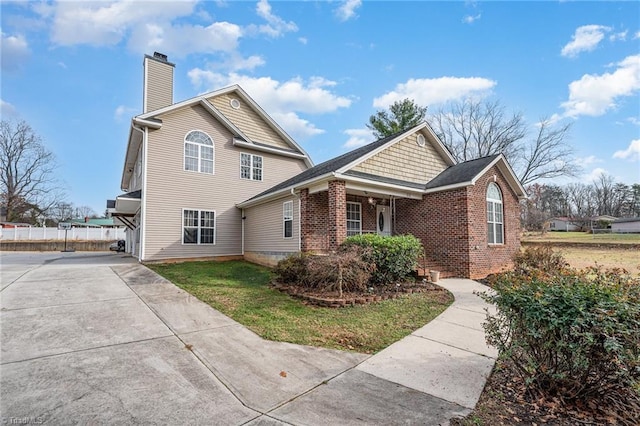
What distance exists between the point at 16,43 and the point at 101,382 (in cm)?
1410

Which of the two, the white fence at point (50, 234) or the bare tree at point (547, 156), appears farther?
the white fence at point (50, 234)

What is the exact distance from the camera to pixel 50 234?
28.8m

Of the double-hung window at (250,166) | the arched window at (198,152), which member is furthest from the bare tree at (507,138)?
the arched window at (198,152)

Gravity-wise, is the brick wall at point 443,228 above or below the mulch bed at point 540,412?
above

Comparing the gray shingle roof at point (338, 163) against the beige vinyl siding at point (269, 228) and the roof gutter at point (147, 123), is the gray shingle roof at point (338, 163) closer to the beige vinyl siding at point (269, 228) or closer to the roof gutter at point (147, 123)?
the beige vinyl siding at point (269, 228)

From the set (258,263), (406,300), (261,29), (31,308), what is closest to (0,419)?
(31,308)

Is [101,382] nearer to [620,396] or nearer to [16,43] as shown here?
[620,396]

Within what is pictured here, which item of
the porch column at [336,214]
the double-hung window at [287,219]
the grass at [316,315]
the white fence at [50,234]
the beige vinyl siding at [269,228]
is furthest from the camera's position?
the white fence at [50,234]

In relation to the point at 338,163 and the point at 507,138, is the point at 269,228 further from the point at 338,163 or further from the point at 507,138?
the point at 507,138

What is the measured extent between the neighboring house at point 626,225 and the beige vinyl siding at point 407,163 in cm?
4656

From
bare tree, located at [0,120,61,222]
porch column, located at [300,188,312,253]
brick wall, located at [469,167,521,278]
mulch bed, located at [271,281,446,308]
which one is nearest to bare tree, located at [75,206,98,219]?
bare tree, located at [0,120,61,222]

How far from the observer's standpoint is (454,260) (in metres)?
10.7

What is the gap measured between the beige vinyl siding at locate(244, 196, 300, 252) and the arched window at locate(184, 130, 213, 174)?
9.96 ft

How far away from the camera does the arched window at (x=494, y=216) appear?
11.8 meters
